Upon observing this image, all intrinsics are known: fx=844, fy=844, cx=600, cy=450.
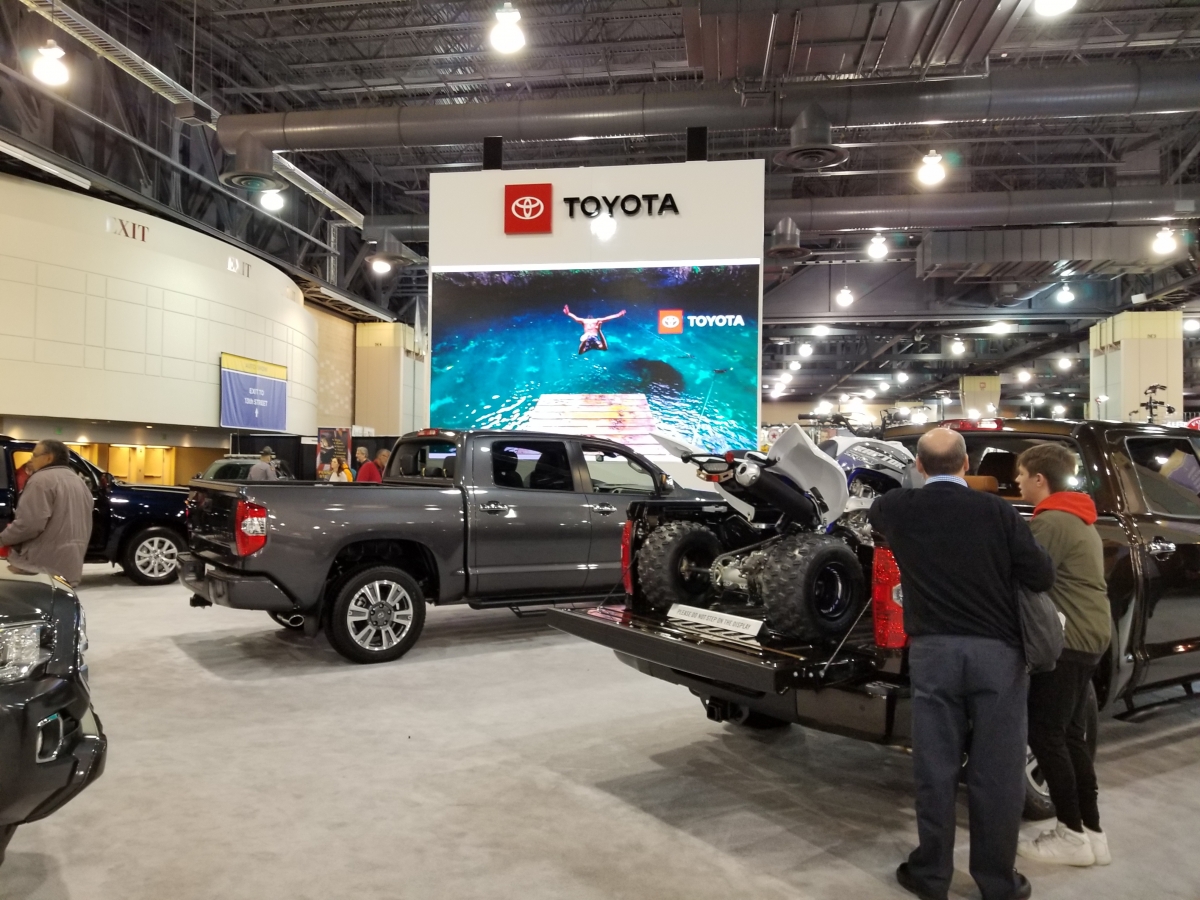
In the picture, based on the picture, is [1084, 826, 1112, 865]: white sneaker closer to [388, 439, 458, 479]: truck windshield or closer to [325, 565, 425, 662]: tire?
[325, 565, 425, 662]: tire

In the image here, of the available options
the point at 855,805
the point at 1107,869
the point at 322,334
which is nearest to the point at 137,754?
the point at 855,805

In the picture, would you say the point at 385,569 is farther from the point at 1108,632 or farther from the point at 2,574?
the point at 1108,632

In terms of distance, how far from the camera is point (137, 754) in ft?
13.6

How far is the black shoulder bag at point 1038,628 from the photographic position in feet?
8.69

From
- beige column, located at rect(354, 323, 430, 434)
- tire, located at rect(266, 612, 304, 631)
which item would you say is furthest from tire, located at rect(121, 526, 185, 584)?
beige column, located at rect(354, 323, 430, 434)

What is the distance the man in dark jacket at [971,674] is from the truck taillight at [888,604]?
25cm

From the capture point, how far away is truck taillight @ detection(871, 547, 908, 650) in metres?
3.04

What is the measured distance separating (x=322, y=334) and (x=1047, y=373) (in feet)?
80.0

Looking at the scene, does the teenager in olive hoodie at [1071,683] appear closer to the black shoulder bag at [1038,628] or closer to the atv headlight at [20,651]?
the black shoulder bag at [1038,628]

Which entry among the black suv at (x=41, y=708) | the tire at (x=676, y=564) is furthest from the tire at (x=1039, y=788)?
the black suv at (x=41, y=708)

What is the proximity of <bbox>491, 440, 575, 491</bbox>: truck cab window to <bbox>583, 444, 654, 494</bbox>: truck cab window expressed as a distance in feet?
0.78

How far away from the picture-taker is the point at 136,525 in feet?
32.3

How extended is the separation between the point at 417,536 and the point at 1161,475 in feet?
15.3

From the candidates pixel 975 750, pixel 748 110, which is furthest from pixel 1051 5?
pixel 975 750
